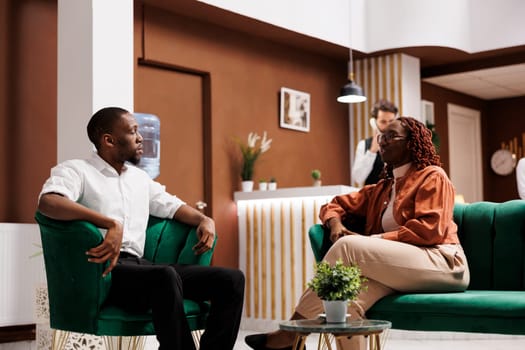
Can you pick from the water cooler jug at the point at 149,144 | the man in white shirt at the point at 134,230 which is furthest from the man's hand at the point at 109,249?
the water cooler jug at the point at 149,144

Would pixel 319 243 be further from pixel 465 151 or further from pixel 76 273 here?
pixel 465 151

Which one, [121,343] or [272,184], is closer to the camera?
[121,343]

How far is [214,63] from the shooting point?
734 centimetres

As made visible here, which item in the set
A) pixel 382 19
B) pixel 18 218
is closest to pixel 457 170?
pixel 382 19

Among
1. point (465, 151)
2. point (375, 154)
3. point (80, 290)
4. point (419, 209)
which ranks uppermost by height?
point (465, 151)

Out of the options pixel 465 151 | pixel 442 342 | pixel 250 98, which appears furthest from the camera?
pixel 465 151

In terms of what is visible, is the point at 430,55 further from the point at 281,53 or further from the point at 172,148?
the point at 172,148

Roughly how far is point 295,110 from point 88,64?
335 centimetres

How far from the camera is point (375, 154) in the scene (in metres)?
6.50

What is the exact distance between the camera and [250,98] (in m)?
7.69

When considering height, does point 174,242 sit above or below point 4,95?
below

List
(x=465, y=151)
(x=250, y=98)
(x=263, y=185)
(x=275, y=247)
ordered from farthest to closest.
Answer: (x=465, y=151)
(x=250, y=98)
(x=263, y=185)
(x=275, y=247)

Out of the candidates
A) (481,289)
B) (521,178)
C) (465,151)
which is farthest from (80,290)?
(465,151)

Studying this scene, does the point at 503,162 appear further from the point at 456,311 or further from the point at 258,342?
the point at 258,342
